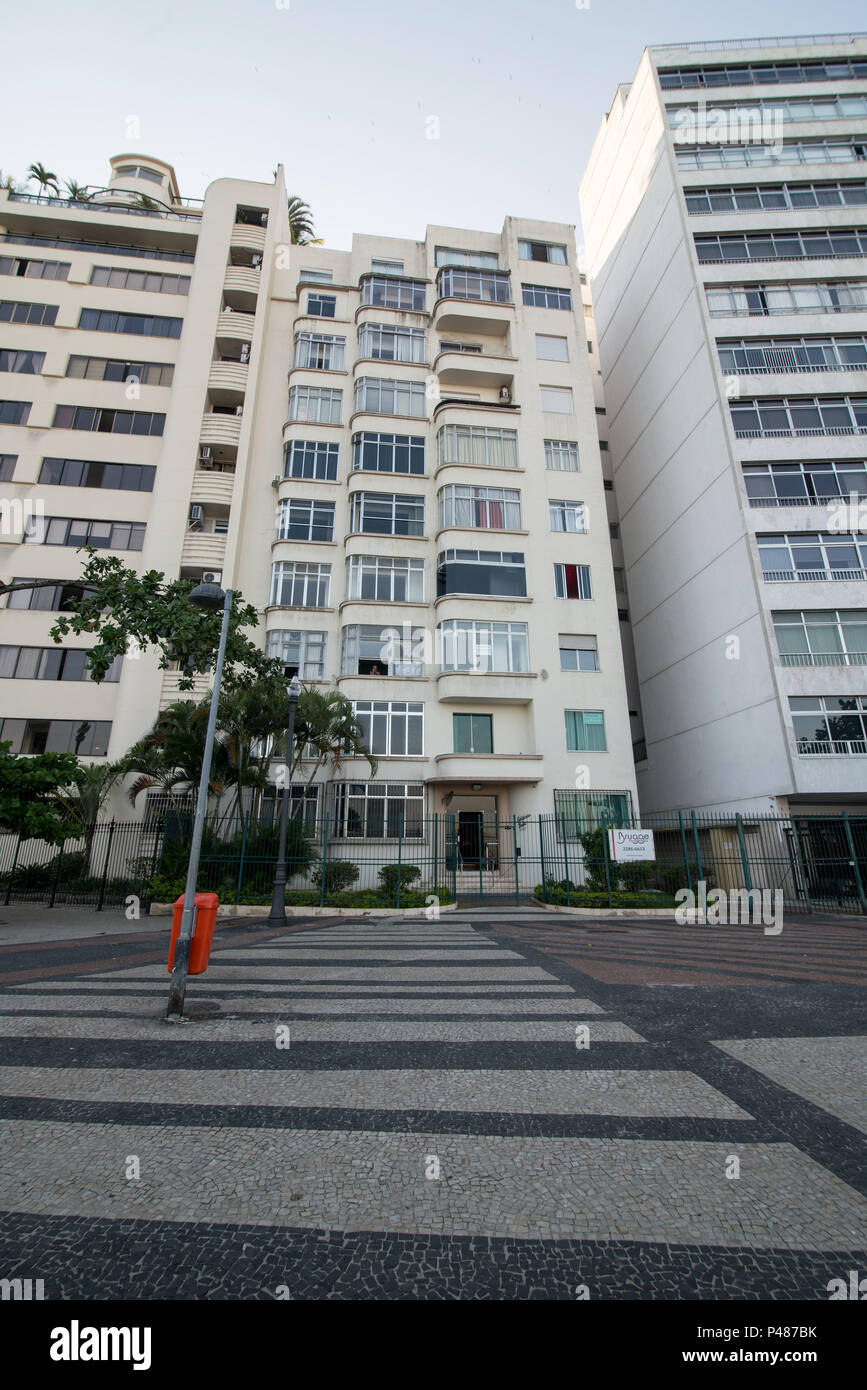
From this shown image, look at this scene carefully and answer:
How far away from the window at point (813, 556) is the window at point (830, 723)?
17.6 ft

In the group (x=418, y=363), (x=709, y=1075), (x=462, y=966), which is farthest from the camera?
(x=418, y=363)

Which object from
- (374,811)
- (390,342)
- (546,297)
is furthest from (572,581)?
(546,297)

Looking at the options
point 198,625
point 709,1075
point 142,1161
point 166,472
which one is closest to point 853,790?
point 709,1075

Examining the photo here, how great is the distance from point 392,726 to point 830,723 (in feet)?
57.9

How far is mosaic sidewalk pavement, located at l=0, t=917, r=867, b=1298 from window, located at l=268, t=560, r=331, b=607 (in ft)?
72.2

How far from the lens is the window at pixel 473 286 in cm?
3184

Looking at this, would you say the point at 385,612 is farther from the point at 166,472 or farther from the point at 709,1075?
the point at 709,1075

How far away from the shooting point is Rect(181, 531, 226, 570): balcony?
27078mm

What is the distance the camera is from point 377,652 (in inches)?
1038

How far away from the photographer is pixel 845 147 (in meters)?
32.7

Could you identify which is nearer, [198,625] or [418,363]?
[198,625]

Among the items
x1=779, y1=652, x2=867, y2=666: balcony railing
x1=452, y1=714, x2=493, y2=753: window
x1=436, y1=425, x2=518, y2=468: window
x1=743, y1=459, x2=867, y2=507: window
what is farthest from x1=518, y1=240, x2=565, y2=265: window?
x1=452, y1=714, x2=493, y2=753: window

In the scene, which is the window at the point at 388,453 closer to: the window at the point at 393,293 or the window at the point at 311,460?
the window at the point at 311,460

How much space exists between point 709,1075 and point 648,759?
3019cm
